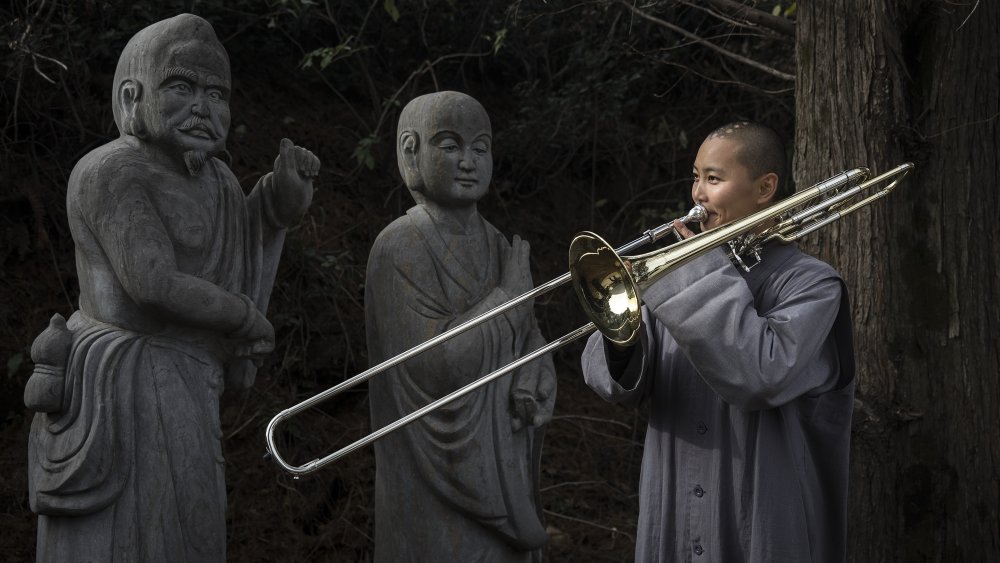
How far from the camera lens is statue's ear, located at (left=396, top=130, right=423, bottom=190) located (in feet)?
17.9

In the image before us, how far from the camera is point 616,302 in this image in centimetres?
383

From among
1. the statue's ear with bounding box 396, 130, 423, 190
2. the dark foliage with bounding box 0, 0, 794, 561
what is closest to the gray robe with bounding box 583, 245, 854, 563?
the statue's ear with bounding box 396, 130, 423, 190

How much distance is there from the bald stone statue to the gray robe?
4.17ft

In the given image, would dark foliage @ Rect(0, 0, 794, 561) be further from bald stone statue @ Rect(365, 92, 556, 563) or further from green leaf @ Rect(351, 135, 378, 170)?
bald stone statue @ Rect(365, 92, 556, 563)

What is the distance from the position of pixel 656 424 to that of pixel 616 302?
0.44 metres

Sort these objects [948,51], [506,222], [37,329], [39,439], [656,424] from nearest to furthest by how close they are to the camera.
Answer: [656,424], [39,439], [948,51], [37,329], [506,222]

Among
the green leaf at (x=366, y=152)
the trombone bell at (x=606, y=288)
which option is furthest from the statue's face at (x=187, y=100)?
the green leaf at (x=366, y=152)

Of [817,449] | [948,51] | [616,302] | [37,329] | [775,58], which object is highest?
[775,58]

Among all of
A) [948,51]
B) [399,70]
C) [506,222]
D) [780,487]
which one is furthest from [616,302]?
[399,70]

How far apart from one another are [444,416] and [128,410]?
126 cm

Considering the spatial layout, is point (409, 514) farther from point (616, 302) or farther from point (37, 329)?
point (37, 329)

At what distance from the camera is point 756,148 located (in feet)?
13.1

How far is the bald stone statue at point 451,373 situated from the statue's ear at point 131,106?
1.14 m

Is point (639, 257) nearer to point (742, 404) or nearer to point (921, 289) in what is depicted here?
point (742, 404)
